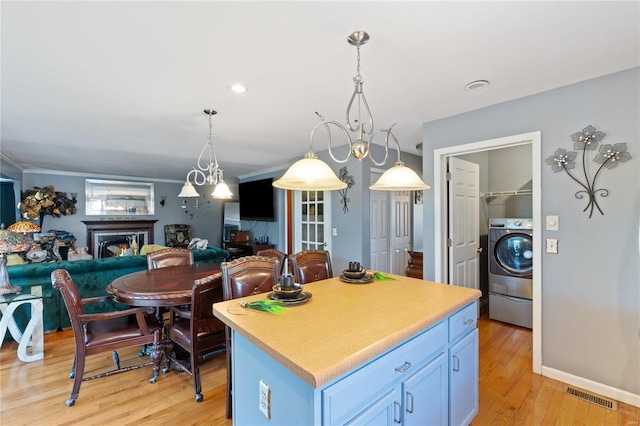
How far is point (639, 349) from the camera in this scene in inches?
81.3

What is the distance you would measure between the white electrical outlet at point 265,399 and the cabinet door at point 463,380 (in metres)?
1.02

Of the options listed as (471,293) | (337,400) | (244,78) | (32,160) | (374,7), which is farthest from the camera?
(32,160)

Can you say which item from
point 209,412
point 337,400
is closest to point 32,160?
point 209,412

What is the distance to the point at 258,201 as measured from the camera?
6535 millimetres

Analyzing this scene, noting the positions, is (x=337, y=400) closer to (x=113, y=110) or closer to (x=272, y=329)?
(x=272, y=329)

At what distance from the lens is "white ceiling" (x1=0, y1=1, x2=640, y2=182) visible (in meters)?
1.45

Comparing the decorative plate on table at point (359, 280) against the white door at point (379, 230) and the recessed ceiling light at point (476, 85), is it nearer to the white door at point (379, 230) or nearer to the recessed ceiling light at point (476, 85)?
the recessed ceiling light at point (476, 85)

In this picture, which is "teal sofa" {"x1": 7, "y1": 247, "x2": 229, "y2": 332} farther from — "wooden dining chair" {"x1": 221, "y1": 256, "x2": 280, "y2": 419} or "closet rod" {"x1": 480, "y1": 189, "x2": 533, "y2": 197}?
"closet rod" {"x1": 480, "y1": 189, "x2": 533, "y2": 197}

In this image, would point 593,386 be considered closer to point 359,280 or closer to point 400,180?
point 359,280

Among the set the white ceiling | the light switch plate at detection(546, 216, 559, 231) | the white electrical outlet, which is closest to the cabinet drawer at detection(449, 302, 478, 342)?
the white electrical outlet

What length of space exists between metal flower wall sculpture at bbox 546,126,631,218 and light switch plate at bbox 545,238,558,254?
1.02 ft

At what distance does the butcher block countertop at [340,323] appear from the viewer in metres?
1.04

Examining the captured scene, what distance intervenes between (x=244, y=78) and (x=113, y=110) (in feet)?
5.13

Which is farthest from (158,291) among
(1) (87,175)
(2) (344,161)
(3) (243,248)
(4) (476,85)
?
(1) (87,175)
